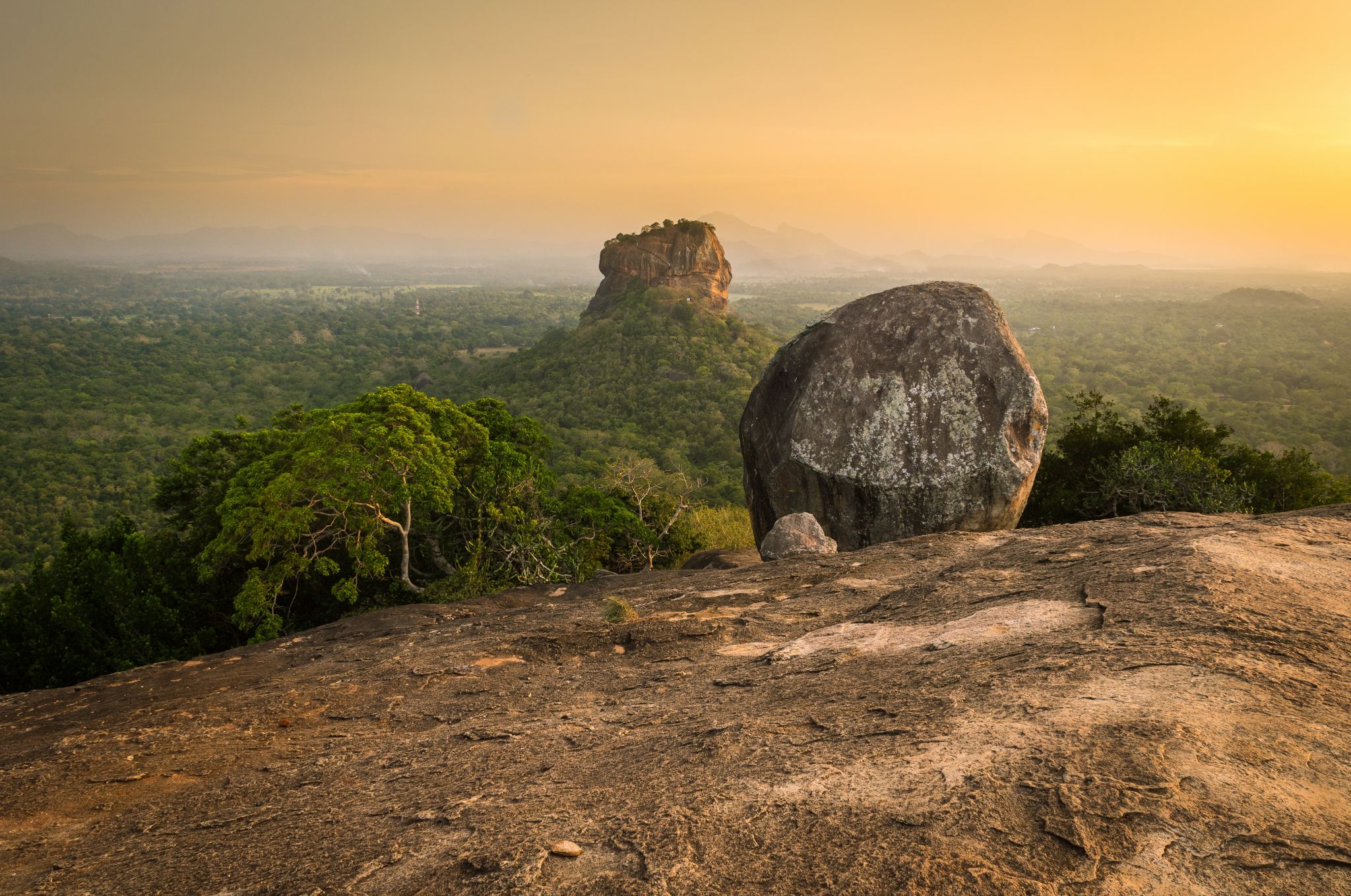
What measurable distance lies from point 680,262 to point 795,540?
62708 mm

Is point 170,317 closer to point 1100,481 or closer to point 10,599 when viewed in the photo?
point 10,599

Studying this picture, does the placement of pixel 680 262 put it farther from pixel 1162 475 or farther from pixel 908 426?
pixel 908 426

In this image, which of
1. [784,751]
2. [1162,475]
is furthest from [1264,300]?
[784,751]

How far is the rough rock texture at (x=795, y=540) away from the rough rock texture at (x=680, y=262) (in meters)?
59.2

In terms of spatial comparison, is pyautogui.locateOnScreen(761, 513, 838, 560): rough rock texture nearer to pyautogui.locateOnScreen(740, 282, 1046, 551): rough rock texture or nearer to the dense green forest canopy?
pyautogui.locateOnScreen(740, 282, 1046, 551): rough rock texture

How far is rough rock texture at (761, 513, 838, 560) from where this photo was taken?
10.3m

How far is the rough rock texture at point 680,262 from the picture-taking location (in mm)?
69500

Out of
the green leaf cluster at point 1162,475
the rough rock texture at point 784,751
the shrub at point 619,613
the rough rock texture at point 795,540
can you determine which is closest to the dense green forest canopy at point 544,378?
the rough rock texture at point 784,751

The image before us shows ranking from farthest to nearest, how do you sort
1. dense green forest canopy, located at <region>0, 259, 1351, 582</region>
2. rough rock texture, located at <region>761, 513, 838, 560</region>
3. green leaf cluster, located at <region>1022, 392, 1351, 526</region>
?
dense green forest canopy, located at <region>0, 259, 1351, 582</region>, green leaf cluster, located at <region>1022, 392, 1351, 526</region>, rough rock texture, located at <region>761, 513, 838, 560</region>

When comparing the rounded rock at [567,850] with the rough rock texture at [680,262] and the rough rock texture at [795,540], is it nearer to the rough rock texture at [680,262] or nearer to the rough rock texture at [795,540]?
the rough rock texture at [795,540]

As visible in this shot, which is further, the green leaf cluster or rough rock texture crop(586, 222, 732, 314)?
rough rock texture crop(586, 222, 732, 314)

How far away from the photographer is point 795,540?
1041 centimetres

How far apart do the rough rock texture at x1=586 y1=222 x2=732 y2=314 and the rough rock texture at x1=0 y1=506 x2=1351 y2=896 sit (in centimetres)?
6382

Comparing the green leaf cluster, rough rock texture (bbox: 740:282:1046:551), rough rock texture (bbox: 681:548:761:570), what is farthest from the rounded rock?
the green leaf cluster
